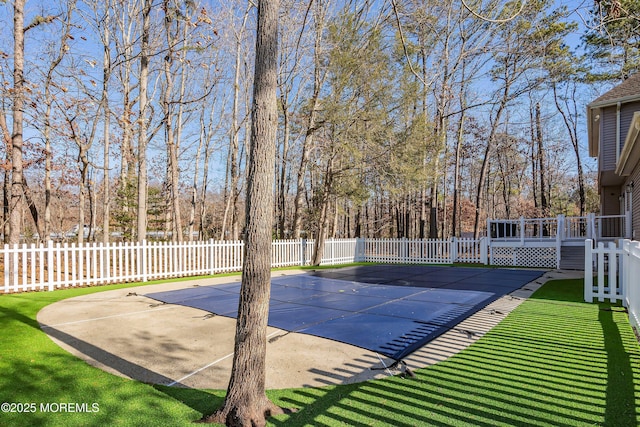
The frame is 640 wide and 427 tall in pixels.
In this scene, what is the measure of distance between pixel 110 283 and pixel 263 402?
791 cm

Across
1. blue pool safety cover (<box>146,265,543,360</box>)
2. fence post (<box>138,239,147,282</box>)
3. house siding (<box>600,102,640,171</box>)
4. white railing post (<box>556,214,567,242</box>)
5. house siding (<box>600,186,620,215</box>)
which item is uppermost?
house siding (<box>600,102,640,171</box>)

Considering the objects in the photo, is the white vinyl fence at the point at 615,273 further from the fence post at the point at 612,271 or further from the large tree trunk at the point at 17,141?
the large tree trunk at the point at 17,141

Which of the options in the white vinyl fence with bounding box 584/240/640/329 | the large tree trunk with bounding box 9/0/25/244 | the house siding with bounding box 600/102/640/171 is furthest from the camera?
the house siding with bounding box 600/102/640/171

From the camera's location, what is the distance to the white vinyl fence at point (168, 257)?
7.48 m

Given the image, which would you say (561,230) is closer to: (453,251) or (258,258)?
(453,251)

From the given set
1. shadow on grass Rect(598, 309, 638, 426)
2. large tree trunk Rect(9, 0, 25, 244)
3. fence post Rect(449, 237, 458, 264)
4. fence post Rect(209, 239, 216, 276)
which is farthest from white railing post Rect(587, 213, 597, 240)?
large tree trunk Rect(9, 0, 25, 244)

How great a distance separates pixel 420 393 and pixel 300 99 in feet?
55.7

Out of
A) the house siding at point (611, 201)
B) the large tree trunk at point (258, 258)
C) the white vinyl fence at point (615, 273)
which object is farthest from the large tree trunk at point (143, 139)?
the house siding at point (611, 201)

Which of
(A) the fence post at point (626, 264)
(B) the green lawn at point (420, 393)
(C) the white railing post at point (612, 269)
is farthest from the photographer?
(C) the white railing post at point (612, 269)

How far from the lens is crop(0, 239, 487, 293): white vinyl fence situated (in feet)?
24.5

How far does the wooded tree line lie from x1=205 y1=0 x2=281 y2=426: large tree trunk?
337cm

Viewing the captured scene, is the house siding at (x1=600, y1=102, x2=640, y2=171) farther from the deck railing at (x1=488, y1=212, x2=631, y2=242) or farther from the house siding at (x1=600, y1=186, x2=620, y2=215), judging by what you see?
the house siding at (x1=600, y1=186, x2=620, y2=215)

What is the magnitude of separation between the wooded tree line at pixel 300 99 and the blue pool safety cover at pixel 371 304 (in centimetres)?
393

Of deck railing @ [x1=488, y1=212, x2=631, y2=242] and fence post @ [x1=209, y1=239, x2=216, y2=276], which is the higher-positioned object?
deck railing @ [x1=488, y1=212, x2=631, y2=242]
